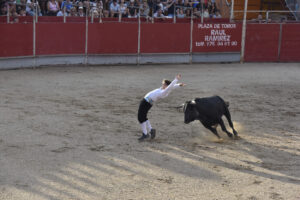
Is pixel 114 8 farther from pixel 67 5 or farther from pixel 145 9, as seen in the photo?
Answer: pixel 67 5

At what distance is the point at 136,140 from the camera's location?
9406mm

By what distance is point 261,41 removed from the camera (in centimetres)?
2289

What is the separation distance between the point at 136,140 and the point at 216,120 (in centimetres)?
161

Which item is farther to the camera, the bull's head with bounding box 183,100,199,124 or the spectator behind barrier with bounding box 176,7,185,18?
the spectator behind barrier with bounding box 176,7,185,18

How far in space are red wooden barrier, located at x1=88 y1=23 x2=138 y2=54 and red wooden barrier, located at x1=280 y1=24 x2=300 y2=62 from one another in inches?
289

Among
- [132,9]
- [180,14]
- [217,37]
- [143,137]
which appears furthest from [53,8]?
[143,137]

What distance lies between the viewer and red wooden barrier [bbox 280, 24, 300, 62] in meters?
23.0

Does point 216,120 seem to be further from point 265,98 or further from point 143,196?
point 265,98

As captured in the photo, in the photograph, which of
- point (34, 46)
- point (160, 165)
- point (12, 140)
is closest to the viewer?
point (160, 165)

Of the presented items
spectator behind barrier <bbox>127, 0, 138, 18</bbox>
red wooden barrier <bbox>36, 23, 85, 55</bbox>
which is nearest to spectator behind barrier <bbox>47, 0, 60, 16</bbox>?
red wooden barrier <bbox>36, 23, 85, 55</bbox>

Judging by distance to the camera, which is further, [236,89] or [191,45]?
[191,45]

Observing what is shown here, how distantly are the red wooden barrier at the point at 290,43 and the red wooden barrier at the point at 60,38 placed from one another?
31.9 feet

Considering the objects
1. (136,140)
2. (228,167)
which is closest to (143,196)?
(228,167)

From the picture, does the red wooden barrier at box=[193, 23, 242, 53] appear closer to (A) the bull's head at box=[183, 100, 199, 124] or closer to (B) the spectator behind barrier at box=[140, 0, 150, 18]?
(B) the spectator behind barrier at box=[140, 0, 150, 18]
